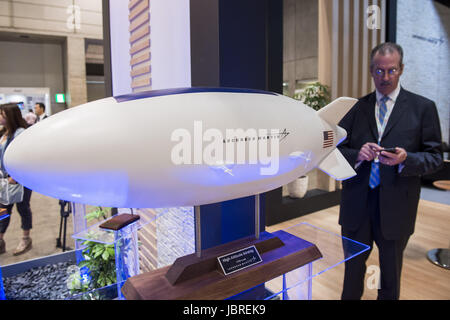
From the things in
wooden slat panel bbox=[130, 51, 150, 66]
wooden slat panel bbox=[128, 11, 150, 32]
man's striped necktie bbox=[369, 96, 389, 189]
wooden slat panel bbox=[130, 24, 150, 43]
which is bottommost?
man's striped necktie bbox=[369, 96, 389, 189]

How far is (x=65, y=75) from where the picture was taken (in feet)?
19.1

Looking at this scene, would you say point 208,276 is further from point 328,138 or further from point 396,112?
point 396,112

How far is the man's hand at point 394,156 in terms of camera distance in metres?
1.14

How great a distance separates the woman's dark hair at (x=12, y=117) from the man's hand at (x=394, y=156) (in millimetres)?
2401

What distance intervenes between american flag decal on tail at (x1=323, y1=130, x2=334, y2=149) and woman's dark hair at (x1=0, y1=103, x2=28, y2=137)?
2.25 m

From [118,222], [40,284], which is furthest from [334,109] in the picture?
[40,284]

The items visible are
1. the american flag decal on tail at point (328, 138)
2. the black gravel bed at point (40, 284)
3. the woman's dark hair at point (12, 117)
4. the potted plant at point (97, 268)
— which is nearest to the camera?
the american flag decal on tail at point (328, 138)

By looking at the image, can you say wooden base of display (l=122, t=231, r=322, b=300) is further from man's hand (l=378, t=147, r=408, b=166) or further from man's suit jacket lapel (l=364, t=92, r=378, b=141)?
man's suit jacket lapel (l=364, t=92, r=378, b=141)

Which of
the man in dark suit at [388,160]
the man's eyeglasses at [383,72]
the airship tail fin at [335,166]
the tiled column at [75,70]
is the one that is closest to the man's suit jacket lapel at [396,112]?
the man in dark suit at [388,160]

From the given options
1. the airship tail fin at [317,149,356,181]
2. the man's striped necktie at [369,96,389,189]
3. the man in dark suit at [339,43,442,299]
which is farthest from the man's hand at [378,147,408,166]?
the airship tail fin at [317,149,356,181]

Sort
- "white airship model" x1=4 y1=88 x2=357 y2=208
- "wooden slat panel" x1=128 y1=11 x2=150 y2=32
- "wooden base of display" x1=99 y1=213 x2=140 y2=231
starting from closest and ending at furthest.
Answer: "white airship model" x1=4 y1=88 x2=357 y2=208
"wooden base of display" x1=99 y1=213 x2=140 y2=231
"wooden slat panel" x1=128 y1=11 x2=150 y2=32

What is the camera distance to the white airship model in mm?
567

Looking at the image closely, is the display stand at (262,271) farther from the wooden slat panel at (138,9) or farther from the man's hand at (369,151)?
the wooden slat panel at (138,9)

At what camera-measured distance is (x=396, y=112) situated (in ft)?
4.18
